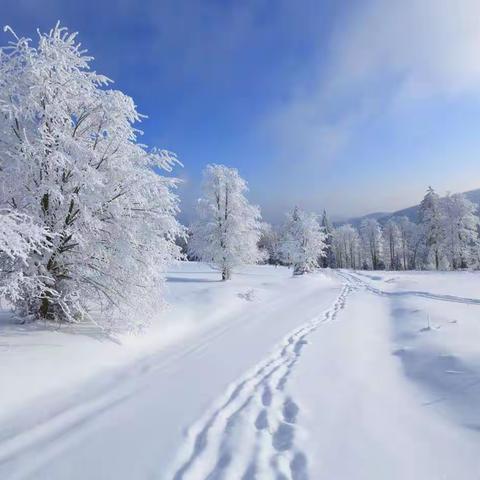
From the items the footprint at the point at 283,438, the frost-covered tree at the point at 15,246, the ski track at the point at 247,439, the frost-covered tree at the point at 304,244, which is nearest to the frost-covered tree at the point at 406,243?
the frost-covered tree at the point at 304,244

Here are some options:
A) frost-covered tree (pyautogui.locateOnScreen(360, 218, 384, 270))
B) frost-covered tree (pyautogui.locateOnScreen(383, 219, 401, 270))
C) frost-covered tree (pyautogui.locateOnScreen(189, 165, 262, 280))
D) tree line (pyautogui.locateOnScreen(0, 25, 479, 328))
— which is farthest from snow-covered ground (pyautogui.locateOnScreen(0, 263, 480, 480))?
frost-covered tree (pyautogui.locateOnScreen(360, 218, 384, 270))

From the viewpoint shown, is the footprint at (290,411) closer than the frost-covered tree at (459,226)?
Yes

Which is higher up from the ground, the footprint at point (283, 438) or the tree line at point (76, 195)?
the tree line at point (76, 195)

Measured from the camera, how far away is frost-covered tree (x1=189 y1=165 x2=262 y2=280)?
107 feet

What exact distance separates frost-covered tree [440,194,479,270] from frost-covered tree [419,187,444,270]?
753mm

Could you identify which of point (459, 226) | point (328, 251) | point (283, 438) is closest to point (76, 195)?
point (283, 438)

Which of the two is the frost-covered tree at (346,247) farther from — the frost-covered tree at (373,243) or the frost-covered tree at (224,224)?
the frost-covered tree at (224,224)

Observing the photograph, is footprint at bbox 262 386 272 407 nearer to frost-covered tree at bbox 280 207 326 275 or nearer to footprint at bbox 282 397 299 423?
footprint at bbox 282 397 299 423

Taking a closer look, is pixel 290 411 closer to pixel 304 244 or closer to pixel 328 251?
pixel 304 244

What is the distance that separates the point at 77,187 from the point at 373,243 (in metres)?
93.5

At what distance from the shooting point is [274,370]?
28.1 ft

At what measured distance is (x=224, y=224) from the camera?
33000 millimetres

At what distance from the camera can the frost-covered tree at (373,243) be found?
95.2 meters

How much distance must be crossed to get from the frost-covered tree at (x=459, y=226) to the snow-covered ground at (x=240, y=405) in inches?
1941
